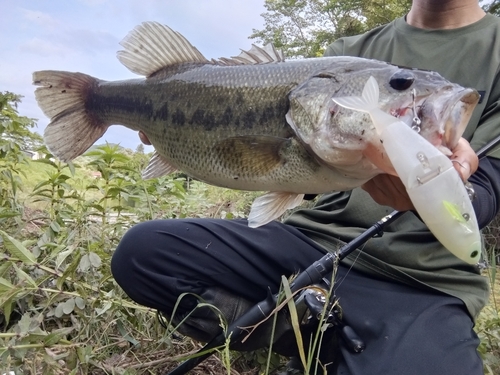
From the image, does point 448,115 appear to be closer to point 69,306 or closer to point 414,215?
point 414,215

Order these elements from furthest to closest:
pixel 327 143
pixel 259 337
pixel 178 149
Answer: pixel 259 337
pixel 178 149
pixel 327 143

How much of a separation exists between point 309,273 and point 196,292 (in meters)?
0.53

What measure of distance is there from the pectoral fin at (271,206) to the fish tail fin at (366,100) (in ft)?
1.30

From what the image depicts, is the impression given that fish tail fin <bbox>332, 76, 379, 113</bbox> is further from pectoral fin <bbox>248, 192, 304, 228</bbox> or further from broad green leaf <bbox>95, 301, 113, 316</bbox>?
broad green leaf <bbox>95, 301, 113, 316</bbox>

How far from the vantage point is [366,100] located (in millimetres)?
1280

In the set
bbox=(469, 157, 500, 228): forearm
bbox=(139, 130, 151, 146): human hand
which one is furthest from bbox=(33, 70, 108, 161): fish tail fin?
bbox=(469, 157, 500, 228): forearm

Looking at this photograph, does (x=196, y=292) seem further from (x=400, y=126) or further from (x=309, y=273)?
(x=400, y=126)

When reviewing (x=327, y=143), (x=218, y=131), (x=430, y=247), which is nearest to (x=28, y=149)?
(x=218, y=131)

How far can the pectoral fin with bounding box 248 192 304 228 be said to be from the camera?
158cm

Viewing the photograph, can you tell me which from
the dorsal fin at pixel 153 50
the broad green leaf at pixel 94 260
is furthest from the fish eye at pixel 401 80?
the broad green leaf at pixel 94 260

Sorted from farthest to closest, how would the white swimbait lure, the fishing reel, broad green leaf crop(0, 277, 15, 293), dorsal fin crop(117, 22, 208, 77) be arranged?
1. dorsal fin crop(117, 22, 208, 77)
2. the fishing reel
3. broad green leaf crop(0, 277, 15, 293)
4. the white swimbait lure

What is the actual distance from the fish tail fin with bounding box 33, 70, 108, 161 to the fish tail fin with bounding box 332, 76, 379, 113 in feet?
3.58

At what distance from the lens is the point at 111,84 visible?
1.91 meters

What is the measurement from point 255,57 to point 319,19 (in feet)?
65.2
